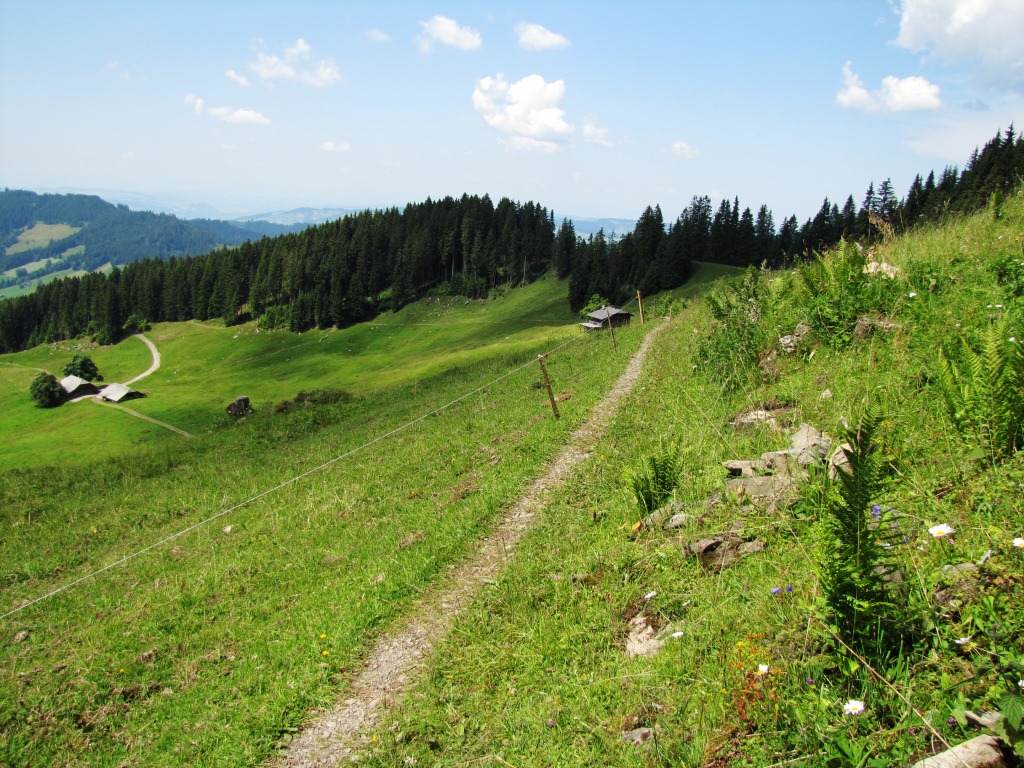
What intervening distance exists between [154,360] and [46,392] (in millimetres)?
32556

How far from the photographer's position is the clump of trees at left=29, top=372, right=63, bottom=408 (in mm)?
87562

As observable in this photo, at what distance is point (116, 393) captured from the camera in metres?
85.6

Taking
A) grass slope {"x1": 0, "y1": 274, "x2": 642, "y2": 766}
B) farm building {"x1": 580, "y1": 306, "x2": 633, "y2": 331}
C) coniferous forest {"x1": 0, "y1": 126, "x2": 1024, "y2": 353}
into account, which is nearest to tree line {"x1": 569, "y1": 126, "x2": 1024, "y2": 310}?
coniferous forest {"x1": 0, "y1": 126, "x2": 1024, "y2": 353}

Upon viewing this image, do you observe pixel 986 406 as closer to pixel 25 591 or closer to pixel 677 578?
pixel 677 578

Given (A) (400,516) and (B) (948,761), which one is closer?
(B) (948,761)

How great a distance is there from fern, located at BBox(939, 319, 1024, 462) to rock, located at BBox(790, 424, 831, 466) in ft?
4.16

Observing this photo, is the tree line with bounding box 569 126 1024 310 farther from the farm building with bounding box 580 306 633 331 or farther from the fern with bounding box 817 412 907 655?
the fern with bounding box 817 412 907 655

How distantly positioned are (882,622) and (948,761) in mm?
1177

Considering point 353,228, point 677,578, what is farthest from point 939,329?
point 353,228

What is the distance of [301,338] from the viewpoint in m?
125

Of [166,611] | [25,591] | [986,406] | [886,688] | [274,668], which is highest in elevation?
[986,406]

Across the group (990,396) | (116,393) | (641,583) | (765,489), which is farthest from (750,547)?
(116,393)

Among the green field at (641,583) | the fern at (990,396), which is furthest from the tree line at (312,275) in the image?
the fern at (990,396)

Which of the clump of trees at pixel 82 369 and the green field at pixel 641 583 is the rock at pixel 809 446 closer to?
the green field at pixel 641 583
